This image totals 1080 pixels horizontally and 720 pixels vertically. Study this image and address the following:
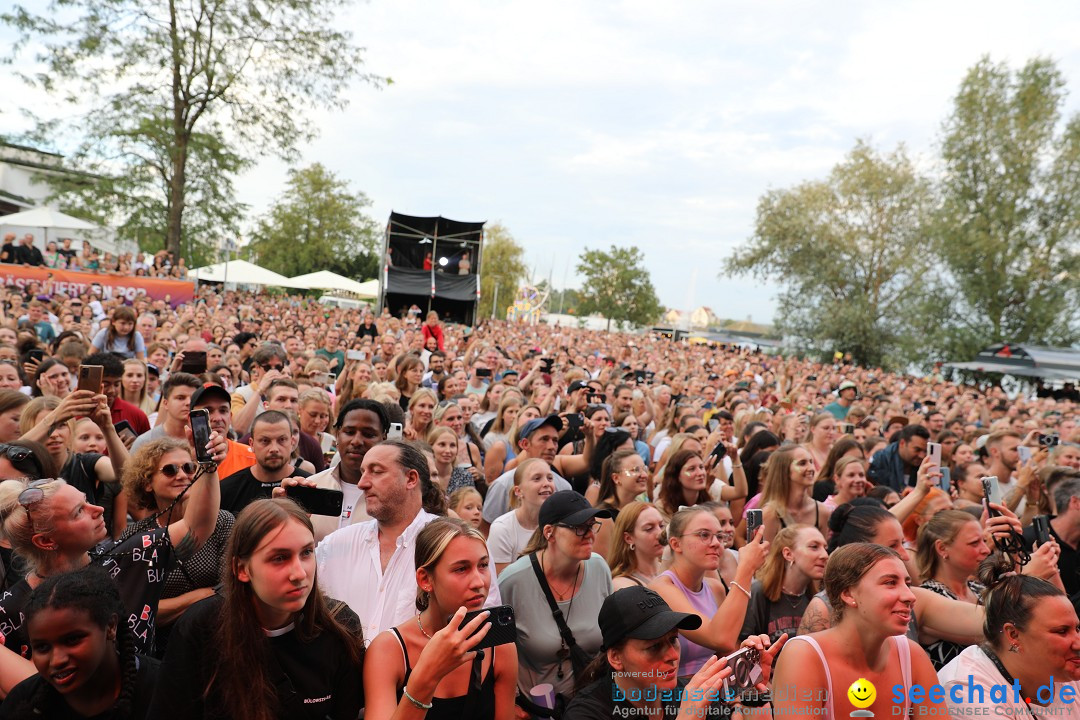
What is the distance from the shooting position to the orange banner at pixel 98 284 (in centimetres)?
1555

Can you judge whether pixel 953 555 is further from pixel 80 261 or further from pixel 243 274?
pixel 243 274

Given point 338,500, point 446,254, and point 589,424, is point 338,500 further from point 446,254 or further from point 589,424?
point 446,254

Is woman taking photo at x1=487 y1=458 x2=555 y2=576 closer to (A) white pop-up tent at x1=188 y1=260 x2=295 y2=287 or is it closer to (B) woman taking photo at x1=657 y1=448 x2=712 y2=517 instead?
(B) woman taking photo at x1=657 y1=448 x2=712 y2=517

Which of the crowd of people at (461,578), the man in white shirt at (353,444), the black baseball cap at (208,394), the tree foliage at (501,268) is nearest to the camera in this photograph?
the crowd of people at (461,578)

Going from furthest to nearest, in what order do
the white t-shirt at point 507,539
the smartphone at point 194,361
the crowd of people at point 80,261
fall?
Result: the crowd of people at point 80,261 < the smartphone at point 194,361 < the white t-shirt at point 507,539

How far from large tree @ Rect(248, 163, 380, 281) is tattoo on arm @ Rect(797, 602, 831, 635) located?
50486mm

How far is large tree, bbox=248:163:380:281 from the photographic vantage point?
51.4 metres

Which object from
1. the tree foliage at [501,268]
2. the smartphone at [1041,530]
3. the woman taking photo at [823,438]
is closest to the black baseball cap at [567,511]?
the smartphone at [1041,530]

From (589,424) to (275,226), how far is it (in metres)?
50.0

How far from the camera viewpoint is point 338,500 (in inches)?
127

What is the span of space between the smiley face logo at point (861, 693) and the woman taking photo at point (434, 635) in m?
1.21

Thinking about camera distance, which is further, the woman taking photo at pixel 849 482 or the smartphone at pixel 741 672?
the woman taking photo at pixel 849 482

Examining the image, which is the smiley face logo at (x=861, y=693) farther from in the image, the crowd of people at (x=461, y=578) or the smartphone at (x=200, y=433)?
the smartphone at (x=200, y=433)

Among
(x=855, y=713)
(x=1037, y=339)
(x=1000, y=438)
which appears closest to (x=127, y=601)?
(x=855, y=713)
